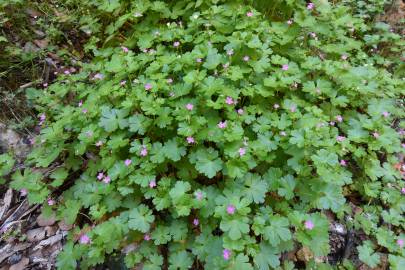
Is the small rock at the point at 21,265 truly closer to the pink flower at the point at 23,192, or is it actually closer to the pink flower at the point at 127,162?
the pink flower at the point at 23,192

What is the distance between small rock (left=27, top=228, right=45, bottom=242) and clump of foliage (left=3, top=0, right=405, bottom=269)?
33 cm

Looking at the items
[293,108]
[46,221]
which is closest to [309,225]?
[293,108]

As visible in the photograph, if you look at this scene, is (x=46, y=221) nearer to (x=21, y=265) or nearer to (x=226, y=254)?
(x=21, y=265)

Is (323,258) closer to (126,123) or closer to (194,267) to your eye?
(194,267)

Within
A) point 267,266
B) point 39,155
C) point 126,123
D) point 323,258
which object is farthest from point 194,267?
point 39,155

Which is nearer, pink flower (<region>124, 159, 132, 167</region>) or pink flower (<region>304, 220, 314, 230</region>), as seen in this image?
pink flower (<region>304, 220, 314, 230</region>)

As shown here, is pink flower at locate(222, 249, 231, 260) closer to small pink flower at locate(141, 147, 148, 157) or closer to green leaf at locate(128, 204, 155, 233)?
green leaf at locate(128, 204, 155, 233)

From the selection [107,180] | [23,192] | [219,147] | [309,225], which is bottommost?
[23,192]

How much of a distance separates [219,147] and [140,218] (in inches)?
33.9

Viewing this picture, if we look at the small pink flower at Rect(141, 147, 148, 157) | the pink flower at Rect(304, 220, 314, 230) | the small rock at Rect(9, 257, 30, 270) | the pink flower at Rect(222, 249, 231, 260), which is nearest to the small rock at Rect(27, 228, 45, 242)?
the small rock at Rect(9, 257, 30, 270)

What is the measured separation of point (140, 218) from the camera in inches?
107

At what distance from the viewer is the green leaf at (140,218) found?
267 cm

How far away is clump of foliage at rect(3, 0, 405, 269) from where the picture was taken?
2.68 meters

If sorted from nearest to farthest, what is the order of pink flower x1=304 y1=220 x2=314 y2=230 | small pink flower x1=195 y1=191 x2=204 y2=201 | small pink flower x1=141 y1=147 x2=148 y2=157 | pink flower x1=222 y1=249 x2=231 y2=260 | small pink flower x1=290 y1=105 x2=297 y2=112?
pink flower x1=222 y1=249 x2=231 y2=260 → pink flower x1=304 y1=220 x2=314 y2=230 → small pink flower x1=195 y1=191 x2=204 y2=201 → small pink flower x1=141 y1=147 x2=148 y2=157 → small pink flower x1=290 y1=105 x2=297 y2=112
